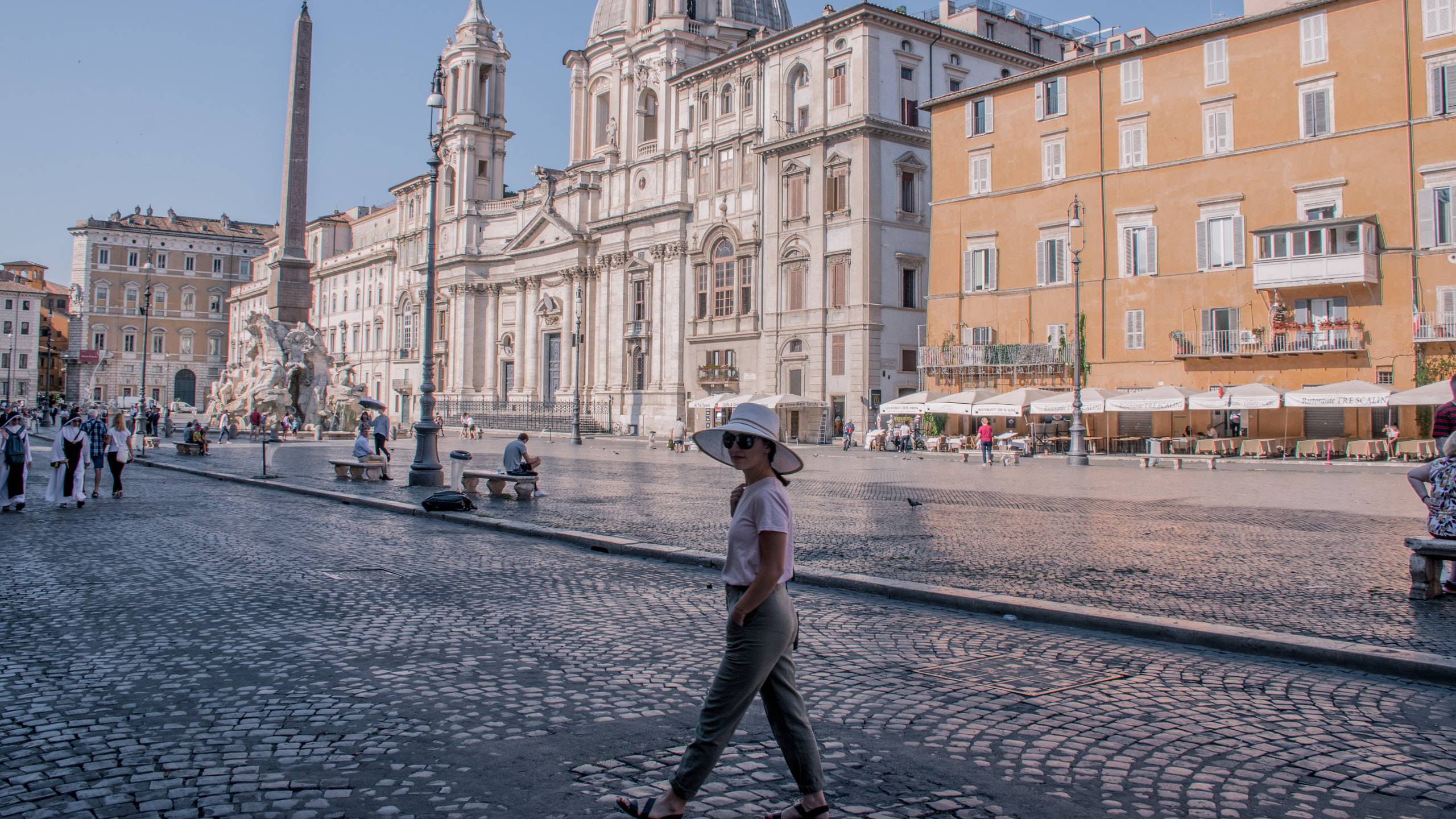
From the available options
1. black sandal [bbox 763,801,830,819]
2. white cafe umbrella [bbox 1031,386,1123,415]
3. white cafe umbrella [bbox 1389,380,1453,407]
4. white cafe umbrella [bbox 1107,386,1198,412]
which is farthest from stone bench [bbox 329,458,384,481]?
→ white cafe umbrella [bbox 1389,380,1453,407]

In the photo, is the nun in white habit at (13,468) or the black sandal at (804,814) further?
the nun in white habit at (13,468)

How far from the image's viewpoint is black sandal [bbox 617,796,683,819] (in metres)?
3.63

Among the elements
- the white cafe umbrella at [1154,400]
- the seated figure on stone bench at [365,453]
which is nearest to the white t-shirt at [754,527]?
the seated figure on stone bench at [365,453]

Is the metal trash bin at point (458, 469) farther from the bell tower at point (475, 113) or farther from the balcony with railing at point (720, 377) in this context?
the bell tower at point (475, 113)

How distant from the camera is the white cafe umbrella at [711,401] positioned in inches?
1829

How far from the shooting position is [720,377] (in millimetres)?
49062

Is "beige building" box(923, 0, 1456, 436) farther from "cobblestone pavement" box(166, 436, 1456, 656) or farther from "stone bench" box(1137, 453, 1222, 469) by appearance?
"cobblestone pavement" box(166, 436, 1456, 656)

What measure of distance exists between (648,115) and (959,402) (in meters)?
30.3

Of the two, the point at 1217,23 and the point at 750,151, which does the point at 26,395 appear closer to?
the point at 750,151

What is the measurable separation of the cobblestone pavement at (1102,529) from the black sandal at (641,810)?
4953mm

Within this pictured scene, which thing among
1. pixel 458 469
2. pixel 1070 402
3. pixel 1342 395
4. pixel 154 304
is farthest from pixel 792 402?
pixel 154 304

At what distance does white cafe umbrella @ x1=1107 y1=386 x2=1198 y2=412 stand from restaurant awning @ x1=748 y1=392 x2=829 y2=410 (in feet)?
44.1

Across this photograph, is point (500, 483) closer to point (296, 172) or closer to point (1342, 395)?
point (296, 172)

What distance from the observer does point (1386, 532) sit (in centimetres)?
1233
